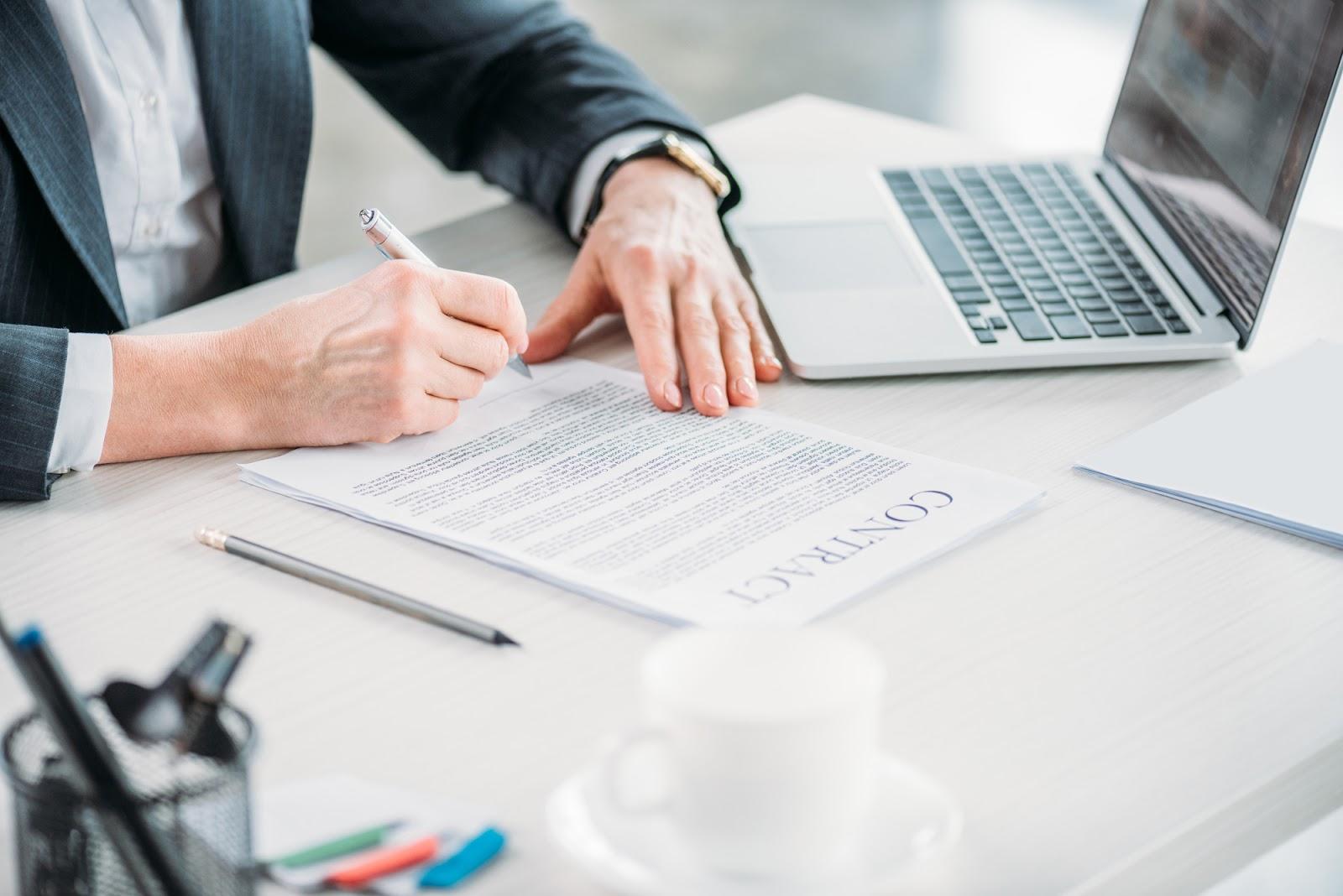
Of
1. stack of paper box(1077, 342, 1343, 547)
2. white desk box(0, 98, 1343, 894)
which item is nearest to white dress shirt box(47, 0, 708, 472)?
white desk box(0, 98, 1343, 894)

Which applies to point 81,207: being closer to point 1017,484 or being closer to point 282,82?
point 282,82

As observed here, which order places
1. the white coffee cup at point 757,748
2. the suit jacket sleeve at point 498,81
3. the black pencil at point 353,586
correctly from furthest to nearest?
the suit jacket sleeve at point 498,81 < the black pencil at point 353,586 < the white coffee cup at point 757,748

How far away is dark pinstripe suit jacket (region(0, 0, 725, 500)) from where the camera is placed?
106 cm

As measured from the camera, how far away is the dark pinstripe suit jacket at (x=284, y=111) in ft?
3.46

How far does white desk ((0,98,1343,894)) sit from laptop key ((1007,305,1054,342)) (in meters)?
0.07

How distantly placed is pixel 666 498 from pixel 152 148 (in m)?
0.65

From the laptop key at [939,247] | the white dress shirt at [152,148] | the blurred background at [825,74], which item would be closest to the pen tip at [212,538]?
A: the white dress shirt at [152,148]

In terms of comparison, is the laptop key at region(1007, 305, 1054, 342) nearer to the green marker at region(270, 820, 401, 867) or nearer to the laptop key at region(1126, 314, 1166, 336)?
the laptop key at region(1126, 314, 1166, 336)

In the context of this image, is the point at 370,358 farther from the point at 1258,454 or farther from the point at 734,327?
the point at 1258,454

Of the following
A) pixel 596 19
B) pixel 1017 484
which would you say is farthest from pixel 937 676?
pixel 596 19

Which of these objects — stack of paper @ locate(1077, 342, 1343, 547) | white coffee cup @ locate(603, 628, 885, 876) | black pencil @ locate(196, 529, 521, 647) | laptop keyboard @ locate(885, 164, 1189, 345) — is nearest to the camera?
white coffee cup @ locate(603, 628, 885, 876)

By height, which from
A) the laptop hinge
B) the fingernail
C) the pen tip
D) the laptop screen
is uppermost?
the laptop screen

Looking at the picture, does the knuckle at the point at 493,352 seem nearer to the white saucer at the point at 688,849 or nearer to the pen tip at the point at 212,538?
the pen tip at the point at 212,538

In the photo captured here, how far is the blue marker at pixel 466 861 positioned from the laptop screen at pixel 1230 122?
667mm
